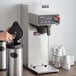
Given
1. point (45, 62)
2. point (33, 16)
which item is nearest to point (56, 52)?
point (45, 62)

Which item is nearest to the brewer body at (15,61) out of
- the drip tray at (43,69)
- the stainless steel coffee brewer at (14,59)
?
the stainless steel coffee brewer at (14,59)

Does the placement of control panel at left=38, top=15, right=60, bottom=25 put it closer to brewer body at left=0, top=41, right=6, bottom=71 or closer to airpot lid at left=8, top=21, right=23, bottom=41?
airpot lid at left=8, top=21, right=23, bottom=41

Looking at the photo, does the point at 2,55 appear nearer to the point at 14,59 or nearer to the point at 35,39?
the point at 14,59

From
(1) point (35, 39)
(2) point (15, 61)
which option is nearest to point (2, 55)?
(2) point (15, 61)

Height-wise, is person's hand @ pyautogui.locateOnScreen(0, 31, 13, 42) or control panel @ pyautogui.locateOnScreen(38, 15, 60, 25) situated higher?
control panel @ pyautogui.locateOnScreen(38, 15, 60, 25)

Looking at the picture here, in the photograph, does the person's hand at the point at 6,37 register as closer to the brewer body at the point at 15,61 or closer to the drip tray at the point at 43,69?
the brewer body at the point at 15,61

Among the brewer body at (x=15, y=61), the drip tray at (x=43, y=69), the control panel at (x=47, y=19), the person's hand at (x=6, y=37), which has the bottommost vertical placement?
the drip tray at (x=43, y=69)

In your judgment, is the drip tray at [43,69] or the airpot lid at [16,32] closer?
the airpot lid at [16,32]

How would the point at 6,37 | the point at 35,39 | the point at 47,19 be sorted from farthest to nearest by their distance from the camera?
the point at 35,39 < the point at 47,19 < the point at 6,37

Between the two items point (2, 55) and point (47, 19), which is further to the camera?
point (47, 19)

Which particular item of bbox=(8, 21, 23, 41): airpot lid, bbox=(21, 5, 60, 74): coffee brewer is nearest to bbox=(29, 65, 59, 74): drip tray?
bbox=(21, 5, 60, 74): coffee brewer

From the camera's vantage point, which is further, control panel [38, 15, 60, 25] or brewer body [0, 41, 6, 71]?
control panel [38, 15, 60, 25]

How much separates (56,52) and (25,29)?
0.34 m

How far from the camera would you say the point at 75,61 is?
229 cm
